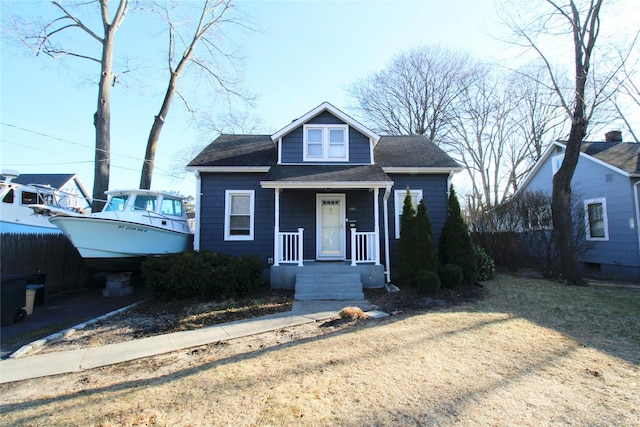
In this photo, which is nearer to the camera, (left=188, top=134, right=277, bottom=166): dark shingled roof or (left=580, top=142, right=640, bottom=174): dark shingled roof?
(left=188, top=134, right=277, bottom=166): dark shingled roof

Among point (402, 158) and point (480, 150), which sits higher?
point (480, 150)

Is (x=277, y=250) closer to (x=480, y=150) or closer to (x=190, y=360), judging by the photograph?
(x=190, y=360)

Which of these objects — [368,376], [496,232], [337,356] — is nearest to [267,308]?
[337,356]

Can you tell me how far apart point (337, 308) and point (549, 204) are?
33.7 ft

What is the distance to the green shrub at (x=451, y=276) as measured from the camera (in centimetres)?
888

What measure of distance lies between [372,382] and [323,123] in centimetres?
920

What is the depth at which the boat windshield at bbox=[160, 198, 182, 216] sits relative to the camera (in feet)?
36.9

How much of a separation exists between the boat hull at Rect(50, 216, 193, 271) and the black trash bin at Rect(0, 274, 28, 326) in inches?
69.9

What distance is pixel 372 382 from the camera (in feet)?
12.2

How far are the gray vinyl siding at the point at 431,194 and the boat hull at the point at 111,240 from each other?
756 cm

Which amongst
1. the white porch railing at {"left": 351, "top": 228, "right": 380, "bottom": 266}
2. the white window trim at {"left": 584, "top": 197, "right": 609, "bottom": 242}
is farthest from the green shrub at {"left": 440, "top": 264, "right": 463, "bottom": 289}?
the white window trim at {"left": 584, "top": 197, "right": 609, "bottom": 242}

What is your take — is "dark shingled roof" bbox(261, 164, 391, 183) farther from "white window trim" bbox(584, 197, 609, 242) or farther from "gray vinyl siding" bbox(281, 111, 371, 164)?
"white window trim" bbox(584, 197, 609, 242)

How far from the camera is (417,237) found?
9.12 meters

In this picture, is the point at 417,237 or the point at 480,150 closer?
the point at 417,237
